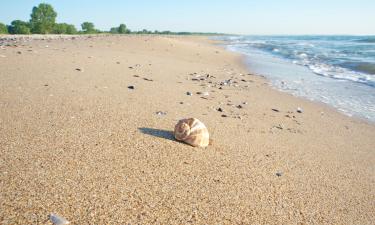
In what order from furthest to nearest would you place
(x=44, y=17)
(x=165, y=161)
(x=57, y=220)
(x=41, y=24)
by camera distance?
(x=44, y=17) → (x=41, y=24) → (x=165, y=161) → (x=57, y=220)

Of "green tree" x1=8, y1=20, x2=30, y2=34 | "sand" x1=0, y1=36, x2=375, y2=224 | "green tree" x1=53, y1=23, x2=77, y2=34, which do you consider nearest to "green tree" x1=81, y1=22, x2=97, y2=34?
"green tree" x1=53, y1=23, x2=77, y2=34

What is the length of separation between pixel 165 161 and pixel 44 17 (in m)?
38.5

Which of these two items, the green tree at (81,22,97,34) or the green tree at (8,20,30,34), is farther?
the green tree at (81,22,97,34)

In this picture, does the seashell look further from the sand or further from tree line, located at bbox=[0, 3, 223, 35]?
tree line, located at bbox=[0, 3, 223, 35]

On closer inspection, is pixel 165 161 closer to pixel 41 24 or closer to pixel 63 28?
pixel 41 24

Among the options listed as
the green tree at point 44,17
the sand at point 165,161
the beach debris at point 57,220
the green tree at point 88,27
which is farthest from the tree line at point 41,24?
the beach debris at point 57,220

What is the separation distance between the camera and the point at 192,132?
3.14 m

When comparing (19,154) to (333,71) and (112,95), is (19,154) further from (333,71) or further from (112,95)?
(333,71)

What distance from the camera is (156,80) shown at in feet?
22.2

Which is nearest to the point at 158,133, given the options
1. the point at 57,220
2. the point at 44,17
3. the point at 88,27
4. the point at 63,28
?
the point at 57,220

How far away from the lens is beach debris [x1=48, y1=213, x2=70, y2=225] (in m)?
1.80

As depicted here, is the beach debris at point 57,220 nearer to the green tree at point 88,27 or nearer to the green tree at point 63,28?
the green tree at point 63,28

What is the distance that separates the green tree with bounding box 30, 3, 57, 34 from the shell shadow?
33795 mm

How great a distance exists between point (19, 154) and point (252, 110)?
12.0 ft
